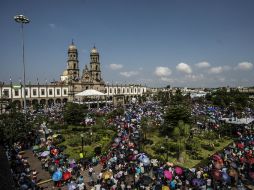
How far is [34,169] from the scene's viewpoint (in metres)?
18.9

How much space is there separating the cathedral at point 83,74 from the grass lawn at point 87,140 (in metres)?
43.5

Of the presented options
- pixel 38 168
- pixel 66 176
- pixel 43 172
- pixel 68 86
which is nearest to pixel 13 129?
pixel 38 168

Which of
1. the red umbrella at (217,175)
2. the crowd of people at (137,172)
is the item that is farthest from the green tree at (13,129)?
the red umbrella at (217,175)

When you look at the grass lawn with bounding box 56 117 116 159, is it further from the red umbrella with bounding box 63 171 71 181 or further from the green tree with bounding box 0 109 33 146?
the red umbrella with bounding box 63 171 71 181

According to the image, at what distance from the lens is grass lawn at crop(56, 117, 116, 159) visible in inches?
907

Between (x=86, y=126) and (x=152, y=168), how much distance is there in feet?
64.9

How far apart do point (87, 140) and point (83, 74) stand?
55123 mm

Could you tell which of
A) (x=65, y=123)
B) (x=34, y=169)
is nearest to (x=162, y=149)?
(x=34, y=169)

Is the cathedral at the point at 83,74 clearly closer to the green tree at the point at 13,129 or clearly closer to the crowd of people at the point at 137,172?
the green tree at the point at 13,129

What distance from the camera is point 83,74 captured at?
78.6 m

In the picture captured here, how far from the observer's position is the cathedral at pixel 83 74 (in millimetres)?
75562

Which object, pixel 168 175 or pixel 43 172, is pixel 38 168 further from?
pixel 168 175

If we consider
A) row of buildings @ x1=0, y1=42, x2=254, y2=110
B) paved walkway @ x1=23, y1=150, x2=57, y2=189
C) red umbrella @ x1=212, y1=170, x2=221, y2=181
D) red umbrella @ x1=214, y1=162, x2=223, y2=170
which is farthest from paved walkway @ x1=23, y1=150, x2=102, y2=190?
row of buildings @ x1=0, y1=42, x2=254, y2=110

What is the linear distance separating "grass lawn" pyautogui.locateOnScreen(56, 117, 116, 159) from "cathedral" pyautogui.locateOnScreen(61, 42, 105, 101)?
43.5m
